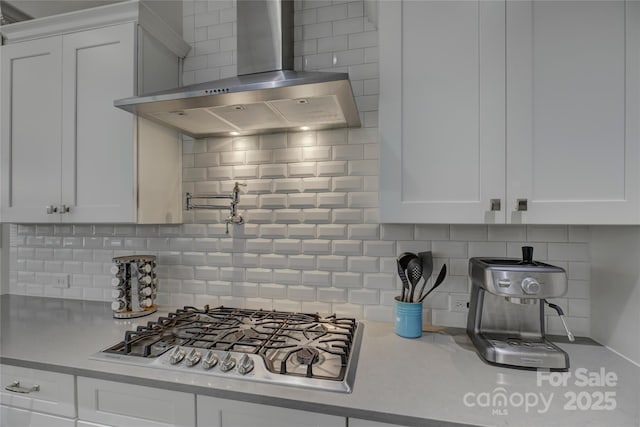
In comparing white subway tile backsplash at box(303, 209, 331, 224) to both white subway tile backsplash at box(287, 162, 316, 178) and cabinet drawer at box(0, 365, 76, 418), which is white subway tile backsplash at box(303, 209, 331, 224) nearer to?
white subway tile backsplash at box(287, 162, 316, 178)

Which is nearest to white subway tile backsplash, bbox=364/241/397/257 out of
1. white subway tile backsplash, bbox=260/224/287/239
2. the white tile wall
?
the white tile wall

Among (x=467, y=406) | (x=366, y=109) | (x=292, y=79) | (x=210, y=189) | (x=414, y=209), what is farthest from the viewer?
(x=210, y=189)

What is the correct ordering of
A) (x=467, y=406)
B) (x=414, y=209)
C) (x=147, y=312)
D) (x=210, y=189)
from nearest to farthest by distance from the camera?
(x=467, y=406), (x=414, y=209), (x=147, y=312), (x=210, y=189)

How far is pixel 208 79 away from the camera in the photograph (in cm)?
176

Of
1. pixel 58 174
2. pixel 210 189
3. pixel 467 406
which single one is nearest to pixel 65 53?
pixel 58 174

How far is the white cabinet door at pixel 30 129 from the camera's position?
1.59 metres

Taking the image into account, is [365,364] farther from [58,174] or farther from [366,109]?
[58,174]

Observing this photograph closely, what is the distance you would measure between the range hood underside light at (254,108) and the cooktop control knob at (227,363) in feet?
3.19

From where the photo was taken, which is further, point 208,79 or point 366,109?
point 208,79

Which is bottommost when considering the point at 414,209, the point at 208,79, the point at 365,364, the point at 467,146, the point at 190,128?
the point at 365,364

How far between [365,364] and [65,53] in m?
2.12

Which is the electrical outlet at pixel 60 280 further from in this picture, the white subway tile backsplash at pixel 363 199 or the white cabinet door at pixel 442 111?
the white cabinet door at pixel 442 111

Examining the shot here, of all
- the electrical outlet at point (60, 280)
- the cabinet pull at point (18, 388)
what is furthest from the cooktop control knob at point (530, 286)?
the electrical outlet at point (60, 280)

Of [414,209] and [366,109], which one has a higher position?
[366,109]
